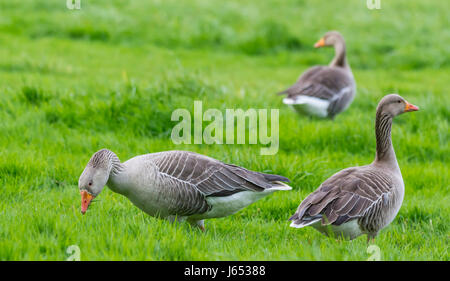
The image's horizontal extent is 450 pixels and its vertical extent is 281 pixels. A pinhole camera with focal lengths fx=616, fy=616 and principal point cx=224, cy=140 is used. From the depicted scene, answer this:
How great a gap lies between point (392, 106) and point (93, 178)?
10.2ft

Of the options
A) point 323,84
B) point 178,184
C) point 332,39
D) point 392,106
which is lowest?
point 178,184

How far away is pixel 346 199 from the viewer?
538cm

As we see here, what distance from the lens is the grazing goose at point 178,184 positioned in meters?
5.33

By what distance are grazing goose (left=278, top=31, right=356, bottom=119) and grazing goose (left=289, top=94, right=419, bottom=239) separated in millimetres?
3842

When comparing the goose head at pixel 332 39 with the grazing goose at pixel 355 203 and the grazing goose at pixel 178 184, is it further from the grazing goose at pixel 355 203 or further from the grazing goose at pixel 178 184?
the grazing goose at pixel 178 184

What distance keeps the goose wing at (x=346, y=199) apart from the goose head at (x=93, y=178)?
166 centimetres

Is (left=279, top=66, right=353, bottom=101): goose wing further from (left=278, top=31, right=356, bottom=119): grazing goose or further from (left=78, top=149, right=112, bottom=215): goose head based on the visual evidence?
(left=78, top=149, right=112, bottom=215): goose head

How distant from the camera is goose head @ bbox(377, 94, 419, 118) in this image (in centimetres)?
633

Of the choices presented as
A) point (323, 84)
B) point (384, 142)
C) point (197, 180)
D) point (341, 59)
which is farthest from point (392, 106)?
point (341, 59)

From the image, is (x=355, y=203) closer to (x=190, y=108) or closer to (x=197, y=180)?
(x=197, y=180)

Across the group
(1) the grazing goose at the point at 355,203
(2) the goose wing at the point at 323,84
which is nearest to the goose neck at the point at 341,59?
(2) the goose wing at the point at 323,84

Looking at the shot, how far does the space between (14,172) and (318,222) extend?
139 inches
